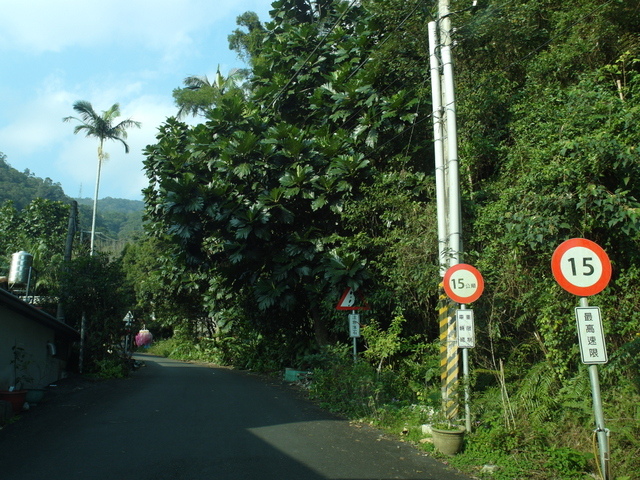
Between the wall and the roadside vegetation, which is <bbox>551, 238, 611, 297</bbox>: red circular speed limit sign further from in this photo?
the wall

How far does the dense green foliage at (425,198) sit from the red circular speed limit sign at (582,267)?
201 cm

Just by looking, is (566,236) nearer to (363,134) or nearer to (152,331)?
(363,134)

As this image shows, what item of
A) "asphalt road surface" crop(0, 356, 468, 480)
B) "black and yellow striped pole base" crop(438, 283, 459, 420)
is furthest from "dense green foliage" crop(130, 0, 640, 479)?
"asphalt road surface" crop(0, 356, 468, 480)

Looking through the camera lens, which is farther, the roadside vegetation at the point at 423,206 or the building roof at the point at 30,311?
the building roof at the point at 30,311

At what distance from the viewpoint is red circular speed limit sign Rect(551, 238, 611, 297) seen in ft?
19.3

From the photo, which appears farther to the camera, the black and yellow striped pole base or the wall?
the wall

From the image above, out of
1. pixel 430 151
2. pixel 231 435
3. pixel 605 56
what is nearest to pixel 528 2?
pixel 605 56

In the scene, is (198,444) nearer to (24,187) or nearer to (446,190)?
(446,190)

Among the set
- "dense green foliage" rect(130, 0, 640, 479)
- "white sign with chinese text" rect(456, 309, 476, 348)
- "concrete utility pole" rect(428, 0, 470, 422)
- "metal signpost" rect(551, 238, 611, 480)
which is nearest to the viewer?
"metal signpost" rect(551, 238, 611, 480)

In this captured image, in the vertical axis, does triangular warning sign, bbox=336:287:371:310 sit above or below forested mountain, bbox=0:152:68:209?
below

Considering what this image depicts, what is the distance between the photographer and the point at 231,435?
8.50m

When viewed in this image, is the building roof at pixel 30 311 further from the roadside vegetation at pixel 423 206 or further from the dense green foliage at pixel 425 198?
the dense green foliage at pixel 425 198

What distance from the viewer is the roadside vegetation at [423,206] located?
7.93 metres

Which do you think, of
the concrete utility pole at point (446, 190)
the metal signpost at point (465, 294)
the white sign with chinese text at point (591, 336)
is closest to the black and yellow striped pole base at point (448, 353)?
the concrete utility pole at point (446, 190)
